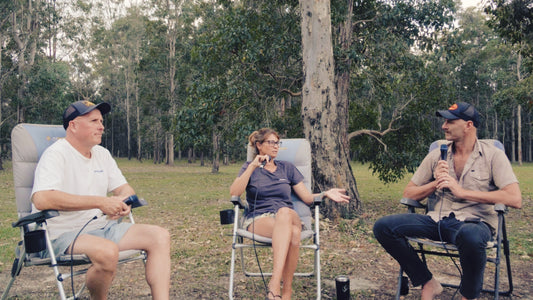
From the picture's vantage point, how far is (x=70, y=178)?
2885mm

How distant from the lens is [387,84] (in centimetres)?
877

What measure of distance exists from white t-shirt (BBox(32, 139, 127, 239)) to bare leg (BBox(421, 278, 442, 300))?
2363 mm

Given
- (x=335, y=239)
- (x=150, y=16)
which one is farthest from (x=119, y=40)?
(x=335, y=239)

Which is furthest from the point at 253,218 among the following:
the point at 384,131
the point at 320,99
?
the point at 384,131

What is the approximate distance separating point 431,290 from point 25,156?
308 centimetres

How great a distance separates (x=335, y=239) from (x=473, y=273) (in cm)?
291

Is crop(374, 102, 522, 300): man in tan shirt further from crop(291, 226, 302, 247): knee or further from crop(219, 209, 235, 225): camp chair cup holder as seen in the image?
crop(219, 209, 235, 225): camp chair cup holder

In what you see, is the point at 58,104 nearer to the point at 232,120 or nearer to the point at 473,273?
the point at 232,120

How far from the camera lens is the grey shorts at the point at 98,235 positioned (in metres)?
2.71

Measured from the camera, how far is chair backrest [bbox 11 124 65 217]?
10.0ft

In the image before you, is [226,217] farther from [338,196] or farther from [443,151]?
[443,151]

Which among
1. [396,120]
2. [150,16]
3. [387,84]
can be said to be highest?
[150,16]

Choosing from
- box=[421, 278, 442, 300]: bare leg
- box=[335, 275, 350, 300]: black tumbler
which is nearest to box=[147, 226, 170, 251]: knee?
box=[335, 275, 350, 300]: black tumbler

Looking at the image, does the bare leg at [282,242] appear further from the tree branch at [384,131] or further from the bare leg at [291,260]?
the tree branch at [384,131]
